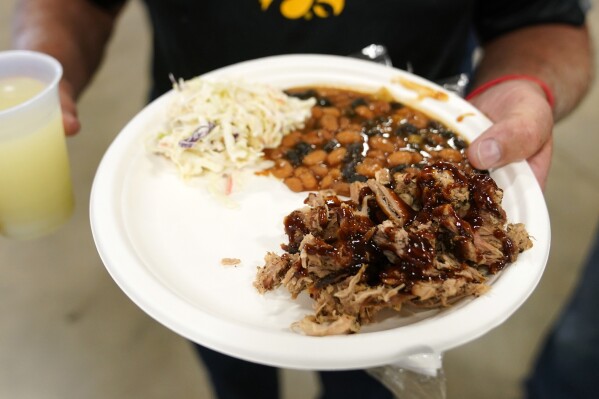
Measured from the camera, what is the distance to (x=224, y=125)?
1.78 m

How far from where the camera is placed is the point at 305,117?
6.21 ft

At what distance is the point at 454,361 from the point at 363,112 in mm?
1559

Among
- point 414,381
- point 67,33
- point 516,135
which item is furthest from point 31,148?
point 516,135

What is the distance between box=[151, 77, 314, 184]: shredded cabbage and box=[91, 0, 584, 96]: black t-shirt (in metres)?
0.24

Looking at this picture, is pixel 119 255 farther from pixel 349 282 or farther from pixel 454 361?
pixel 454 361

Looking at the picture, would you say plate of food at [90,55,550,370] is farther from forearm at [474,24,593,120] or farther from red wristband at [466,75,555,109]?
forearm at [474,24,593,120]

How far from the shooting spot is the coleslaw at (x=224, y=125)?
1.72 meters

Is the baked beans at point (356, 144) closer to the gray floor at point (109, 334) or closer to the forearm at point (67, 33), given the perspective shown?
the forearm at point (67, 33)

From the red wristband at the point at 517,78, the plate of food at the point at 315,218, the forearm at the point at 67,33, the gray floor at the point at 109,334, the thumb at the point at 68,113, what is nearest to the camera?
the plate of food at the point at 315,218

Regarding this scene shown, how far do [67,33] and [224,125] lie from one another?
764mm

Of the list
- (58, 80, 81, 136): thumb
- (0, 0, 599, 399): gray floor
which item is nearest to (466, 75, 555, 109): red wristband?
(58, 80, 81, 136): thumb

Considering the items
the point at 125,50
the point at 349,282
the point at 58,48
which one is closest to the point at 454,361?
the point at 349,282

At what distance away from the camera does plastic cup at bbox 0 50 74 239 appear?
155 cm

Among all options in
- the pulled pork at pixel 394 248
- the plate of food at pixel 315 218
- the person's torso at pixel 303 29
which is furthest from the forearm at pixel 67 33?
the pulled pork at pixel 394 248
